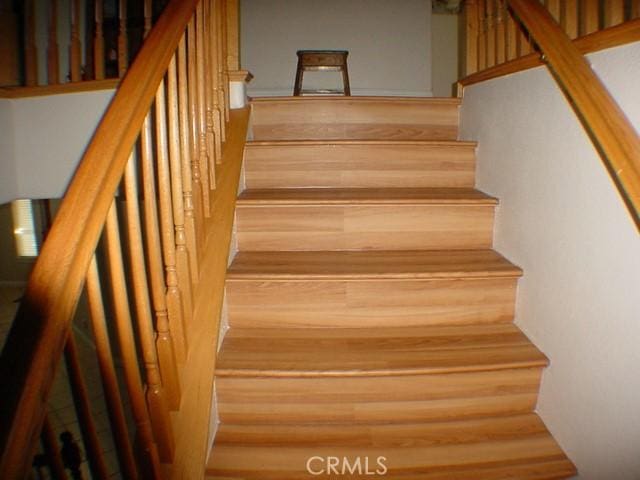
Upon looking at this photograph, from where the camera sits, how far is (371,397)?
135 cm

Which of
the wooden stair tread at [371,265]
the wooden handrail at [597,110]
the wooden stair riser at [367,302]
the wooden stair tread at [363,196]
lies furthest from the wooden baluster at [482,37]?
the wooden stair riser at [367,302]

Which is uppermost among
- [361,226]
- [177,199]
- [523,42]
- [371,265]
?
[523,42]

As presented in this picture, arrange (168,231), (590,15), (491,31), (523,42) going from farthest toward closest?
(491,31) → (523,42) → (590,15) → (168,231)

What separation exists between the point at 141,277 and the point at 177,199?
0.26 m

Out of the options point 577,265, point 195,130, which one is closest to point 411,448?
point 577,265

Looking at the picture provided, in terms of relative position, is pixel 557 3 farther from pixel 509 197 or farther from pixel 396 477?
pixel 396 477

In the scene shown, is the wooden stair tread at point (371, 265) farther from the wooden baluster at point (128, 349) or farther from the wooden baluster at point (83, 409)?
the wooden baluster at point (83, 409)

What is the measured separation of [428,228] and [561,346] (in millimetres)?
668

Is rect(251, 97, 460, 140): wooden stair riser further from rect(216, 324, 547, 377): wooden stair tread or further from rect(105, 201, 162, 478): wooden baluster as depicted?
rect(105, 201, 162, 478): wooden baluster

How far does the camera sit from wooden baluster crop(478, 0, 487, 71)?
212 cm

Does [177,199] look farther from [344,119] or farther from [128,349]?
[344,119]

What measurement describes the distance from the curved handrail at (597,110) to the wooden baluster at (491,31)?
79 cm

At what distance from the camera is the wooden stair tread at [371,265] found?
4.87 feet

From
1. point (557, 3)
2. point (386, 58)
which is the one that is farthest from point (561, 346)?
point (386, 58)
